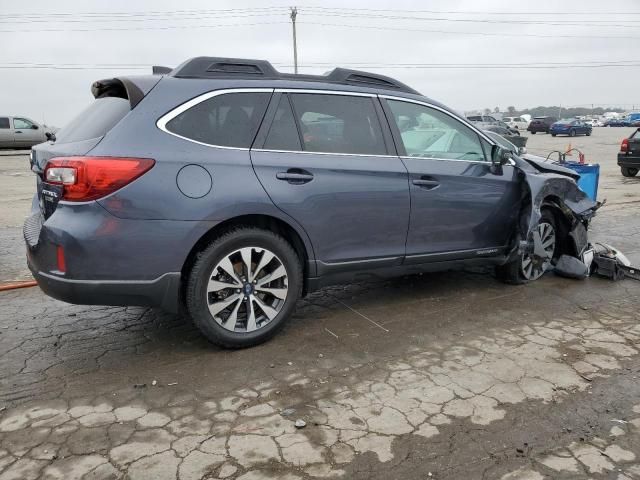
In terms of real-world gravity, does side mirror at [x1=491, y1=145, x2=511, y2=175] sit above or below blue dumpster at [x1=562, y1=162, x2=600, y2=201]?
above

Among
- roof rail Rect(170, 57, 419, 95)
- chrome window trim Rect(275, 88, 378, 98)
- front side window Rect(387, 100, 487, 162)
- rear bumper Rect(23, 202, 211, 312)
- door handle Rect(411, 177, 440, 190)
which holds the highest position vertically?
roof rail Rect(170, 57, 419, 95)

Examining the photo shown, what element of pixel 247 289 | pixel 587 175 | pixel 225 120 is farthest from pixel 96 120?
pixel 587 175

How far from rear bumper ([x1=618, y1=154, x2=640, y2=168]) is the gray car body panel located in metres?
12.4

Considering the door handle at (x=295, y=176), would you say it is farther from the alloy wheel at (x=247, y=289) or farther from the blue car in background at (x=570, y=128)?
the blue car in background at (x=570, y=128)

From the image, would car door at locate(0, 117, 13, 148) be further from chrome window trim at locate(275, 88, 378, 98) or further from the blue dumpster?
chrome window trim at locate(275, 88, 378, 98)

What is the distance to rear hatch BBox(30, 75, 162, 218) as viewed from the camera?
347cm

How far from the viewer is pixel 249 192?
3658 millimetres

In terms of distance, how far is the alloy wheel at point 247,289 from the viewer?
3.70 m

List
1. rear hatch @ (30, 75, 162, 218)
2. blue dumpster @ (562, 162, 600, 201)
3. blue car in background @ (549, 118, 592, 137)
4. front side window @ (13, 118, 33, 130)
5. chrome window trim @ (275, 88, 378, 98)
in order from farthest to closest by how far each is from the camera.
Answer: blue car in background @ (549, 118, 592, 137), front side window @ (13, 118, 33, 130), blue dumpster @ (562, 162, 600, 201), chrome window trim @ (275, 88, 378, 98), rear hatch @ (30, 75, 162, 218)

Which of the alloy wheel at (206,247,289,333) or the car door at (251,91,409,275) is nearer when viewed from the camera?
the alloy wheel at (206,247,289,333)

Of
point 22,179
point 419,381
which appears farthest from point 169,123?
point 22,179

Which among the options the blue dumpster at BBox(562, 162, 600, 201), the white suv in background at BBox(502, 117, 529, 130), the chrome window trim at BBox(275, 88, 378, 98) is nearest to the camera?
the chrome window trim at BBox(275, 88, 378, 98)

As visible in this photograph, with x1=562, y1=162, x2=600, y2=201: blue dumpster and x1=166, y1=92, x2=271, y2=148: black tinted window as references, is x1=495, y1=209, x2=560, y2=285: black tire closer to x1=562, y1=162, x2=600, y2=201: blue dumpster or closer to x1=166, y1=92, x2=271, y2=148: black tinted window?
x1=166, y1=92, x2=271, y2=148: black tinted window

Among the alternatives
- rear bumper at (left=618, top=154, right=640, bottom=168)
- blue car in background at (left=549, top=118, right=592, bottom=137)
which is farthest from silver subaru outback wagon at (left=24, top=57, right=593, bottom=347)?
blue car in background at (left=549, top=118, right=592, bottom=137)
